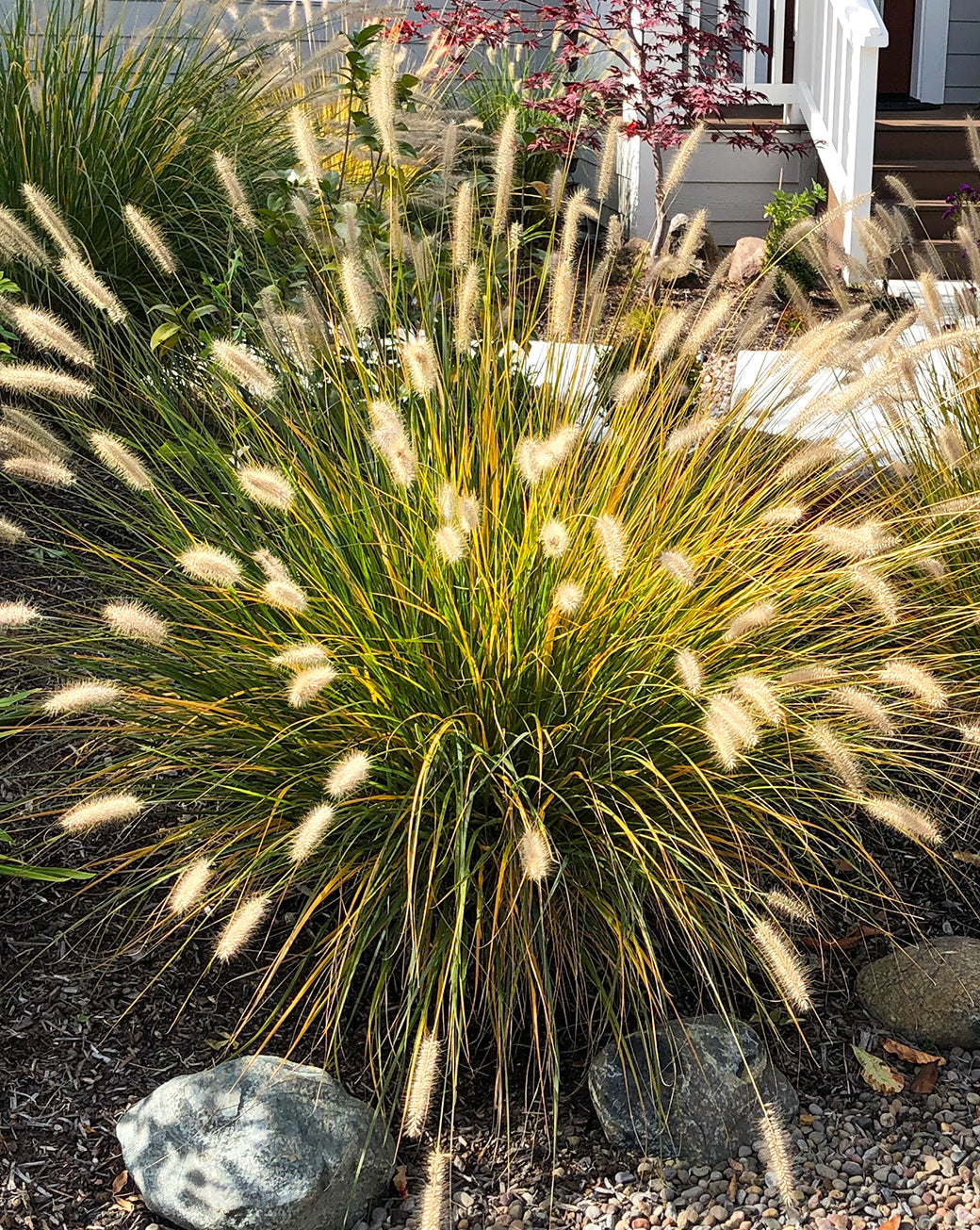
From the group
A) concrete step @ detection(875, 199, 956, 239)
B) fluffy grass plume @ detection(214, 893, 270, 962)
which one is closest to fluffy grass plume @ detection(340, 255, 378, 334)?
fluffy grass plume @ detection(214, 893, 270, 962)

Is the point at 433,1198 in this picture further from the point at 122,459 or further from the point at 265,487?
the point at 122,459

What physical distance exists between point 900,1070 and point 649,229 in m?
6.14

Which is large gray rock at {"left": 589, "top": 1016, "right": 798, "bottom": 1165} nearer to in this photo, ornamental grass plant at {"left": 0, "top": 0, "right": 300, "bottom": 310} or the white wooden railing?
ornamental grass plant at {"left": 0, "top": 0, "right": 300, "bottom": 310}

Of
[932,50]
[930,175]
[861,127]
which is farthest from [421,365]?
[932,50]

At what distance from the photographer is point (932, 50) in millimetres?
9938

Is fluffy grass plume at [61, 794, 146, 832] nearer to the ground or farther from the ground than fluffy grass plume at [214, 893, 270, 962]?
farther from the ground

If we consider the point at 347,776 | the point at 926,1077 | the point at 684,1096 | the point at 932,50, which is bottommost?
the point at 926,1077

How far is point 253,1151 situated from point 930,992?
1396mm

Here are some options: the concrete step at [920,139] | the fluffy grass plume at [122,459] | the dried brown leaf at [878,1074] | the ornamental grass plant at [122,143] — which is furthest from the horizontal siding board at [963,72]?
the fluffy grass plume at [122,459]

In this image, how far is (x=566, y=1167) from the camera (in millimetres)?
2430

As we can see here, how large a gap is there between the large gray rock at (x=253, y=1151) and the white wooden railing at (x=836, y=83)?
16.8ft

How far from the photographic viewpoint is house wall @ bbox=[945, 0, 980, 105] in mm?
10016

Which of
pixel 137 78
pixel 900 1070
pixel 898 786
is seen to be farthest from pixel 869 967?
Result: pixel 137 78

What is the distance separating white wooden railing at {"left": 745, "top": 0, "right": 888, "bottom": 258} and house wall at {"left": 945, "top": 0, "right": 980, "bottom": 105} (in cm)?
214
